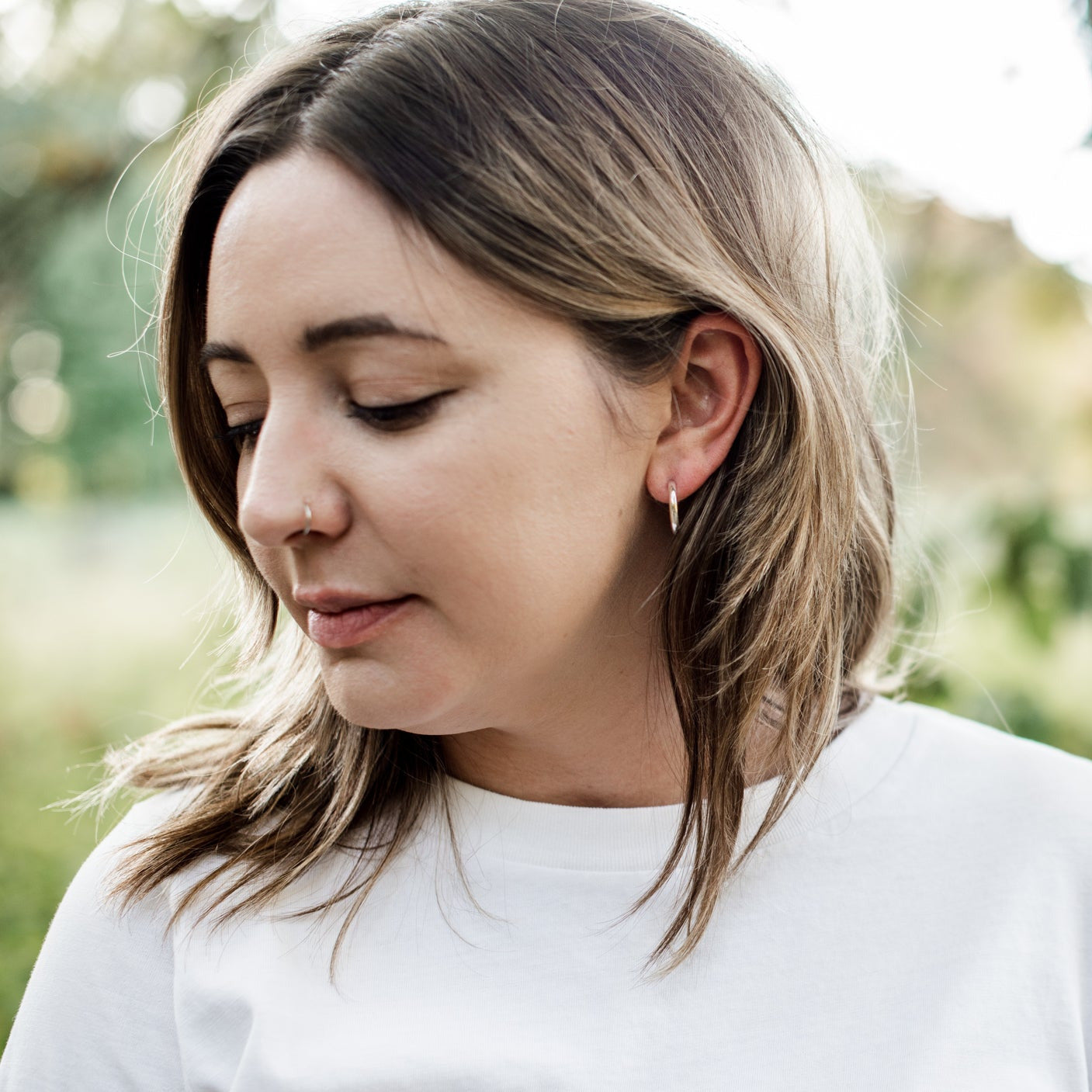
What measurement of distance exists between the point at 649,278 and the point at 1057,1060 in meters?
0.94

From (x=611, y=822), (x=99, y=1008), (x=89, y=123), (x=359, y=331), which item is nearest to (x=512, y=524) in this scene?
(x=359, y=331)

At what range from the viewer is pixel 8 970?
133 inches

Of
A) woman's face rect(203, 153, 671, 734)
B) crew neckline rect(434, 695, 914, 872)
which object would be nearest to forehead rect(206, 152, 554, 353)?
woman's face rect(203, 153, 671, 734)

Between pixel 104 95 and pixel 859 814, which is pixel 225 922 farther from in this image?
pixel 104 95

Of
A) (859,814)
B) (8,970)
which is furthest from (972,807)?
(8,970)

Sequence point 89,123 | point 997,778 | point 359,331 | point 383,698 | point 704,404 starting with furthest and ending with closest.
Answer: point 89,123
point 997,778
point 704,404
point 383,698
point 359,331

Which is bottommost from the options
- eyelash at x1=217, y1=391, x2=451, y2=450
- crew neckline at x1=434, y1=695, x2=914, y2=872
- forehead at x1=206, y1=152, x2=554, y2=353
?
crew neckline at x1=434, y1=695, x2=914, y2=872

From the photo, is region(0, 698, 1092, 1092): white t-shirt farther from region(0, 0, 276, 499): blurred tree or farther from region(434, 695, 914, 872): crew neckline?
region(0, 0, 276, 499): blurred tree

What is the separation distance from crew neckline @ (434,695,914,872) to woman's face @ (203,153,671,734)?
0.19 meters

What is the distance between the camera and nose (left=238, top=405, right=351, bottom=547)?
3.66 feet

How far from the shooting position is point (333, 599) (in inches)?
46.1

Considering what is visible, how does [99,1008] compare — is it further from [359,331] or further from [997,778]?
[997,778]

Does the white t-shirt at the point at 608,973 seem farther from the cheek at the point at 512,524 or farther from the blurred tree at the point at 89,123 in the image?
the blurred tree at the point at 89,123

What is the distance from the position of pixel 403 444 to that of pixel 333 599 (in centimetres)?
18
